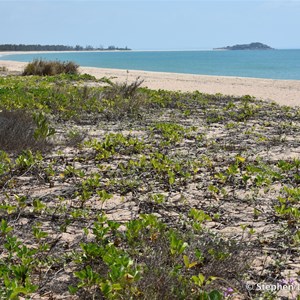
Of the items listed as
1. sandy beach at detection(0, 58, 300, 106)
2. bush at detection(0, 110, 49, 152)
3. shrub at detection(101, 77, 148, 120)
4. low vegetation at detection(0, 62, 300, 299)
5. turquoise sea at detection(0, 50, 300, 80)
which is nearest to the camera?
low vegetation at detection(0, 62, 300, 299)

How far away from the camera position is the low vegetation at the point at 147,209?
2.31 meters

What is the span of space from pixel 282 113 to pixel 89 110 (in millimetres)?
4718

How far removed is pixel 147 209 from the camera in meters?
3.68

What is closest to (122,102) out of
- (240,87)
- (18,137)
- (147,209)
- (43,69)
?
(18,137)

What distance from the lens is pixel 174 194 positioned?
4.12 metres

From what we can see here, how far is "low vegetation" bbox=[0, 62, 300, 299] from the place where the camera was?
7.59 ft

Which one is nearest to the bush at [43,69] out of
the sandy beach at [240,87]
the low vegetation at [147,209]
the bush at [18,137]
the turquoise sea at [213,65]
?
the sandy beach at [240,87]

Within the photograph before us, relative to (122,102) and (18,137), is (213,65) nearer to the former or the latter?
(122,102)

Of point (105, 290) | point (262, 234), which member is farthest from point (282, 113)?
point (105, 290)

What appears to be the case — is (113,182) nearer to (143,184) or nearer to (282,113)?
(143,184)

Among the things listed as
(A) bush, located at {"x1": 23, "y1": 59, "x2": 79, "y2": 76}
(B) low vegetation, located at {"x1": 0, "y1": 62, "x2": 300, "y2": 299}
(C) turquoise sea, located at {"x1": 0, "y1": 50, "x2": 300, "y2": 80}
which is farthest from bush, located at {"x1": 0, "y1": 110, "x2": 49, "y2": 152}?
(C) turquoise sea, located at {"x1": 0, "y1": 50, "x2": 300, "y2": 80}

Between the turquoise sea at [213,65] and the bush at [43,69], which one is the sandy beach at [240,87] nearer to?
the bush at [43,69]

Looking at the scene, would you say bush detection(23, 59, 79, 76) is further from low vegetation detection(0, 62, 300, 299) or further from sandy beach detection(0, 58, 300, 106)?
low vegetation detection(0, 62, 300, 299)

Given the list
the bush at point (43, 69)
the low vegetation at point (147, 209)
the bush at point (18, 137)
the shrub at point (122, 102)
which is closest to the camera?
the low vegetation at point (147, 209)
